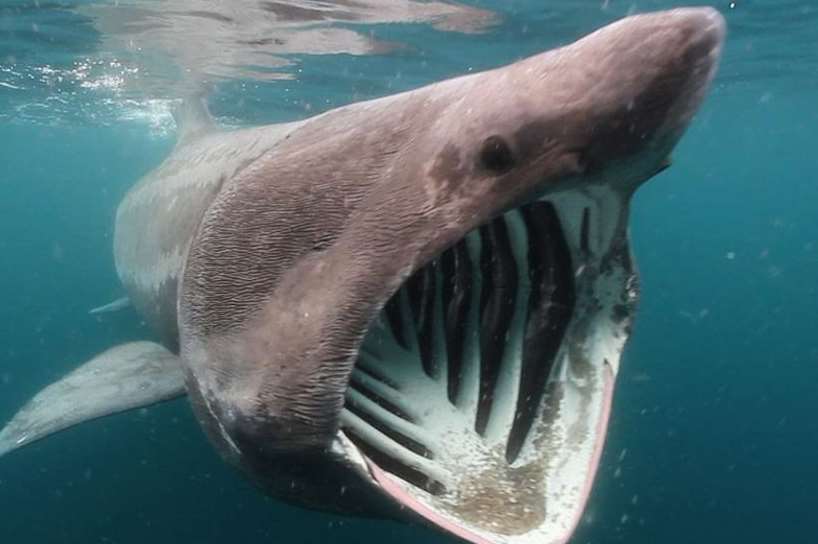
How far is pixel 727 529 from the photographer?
10711 millimetres

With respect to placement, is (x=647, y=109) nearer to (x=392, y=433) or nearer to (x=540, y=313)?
(x=540, y=313)

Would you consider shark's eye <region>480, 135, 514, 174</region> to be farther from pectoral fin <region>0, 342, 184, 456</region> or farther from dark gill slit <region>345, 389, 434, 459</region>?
pectoral fin <region>0, 342, 184, 456</region>

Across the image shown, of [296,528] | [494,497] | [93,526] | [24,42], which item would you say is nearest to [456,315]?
[494,497]

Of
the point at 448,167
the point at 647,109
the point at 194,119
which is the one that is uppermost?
the point at 647,109

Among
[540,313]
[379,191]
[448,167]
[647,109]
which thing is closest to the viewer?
[647,109]

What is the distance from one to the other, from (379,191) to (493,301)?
811 millimetres

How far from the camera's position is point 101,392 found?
502 centimetres

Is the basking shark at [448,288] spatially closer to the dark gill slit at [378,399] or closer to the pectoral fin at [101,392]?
the dark gill slit at [378,399]

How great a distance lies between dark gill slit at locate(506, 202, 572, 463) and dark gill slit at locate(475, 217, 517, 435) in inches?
4.3

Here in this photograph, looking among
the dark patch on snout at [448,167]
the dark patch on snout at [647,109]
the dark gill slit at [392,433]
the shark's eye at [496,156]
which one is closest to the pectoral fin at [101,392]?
the dark gill slit at [392,433]

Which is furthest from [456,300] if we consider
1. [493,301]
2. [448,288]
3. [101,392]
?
[101,392]

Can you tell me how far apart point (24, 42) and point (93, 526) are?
9.74 m

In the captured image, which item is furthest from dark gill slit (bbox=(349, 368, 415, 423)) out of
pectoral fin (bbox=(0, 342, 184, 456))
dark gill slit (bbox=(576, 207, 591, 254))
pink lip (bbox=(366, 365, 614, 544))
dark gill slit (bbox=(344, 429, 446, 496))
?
pectoral fin (bbox=(0, 342, 184, 456))

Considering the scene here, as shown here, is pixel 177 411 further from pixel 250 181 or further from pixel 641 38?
pixel 641 38
